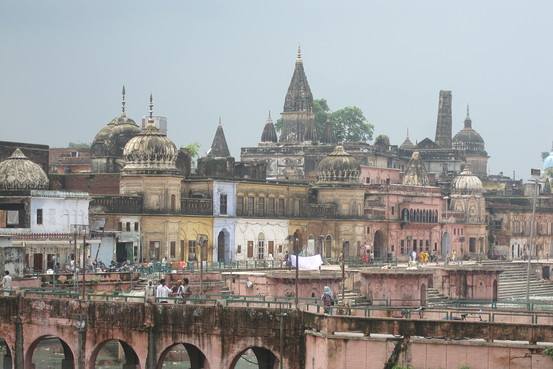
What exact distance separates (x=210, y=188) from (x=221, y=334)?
34.7 meters

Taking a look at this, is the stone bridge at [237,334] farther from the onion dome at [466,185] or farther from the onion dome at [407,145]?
the onion dome at [407,145]

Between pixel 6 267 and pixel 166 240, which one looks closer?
pixel 6 267

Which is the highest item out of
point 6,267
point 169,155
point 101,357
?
point 169,155

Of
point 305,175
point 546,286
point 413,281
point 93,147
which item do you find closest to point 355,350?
point 413,281

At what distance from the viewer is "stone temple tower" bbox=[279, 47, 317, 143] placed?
106m

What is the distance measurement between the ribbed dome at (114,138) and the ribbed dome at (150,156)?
8.10 meters

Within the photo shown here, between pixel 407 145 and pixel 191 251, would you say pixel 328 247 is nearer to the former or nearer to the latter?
pixel 191 251

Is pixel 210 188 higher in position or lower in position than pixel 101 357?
higher

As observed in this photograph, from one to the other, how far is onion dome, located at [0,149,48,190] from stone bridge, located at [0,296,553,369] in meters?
18.2

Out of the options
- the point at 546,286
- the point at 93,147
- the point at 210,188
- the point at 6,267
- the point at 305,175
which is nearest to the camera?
the point at 6,267

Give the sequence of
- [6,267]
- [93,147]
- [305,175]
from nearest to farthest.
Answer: [6,267] → [93,147] → [305,175]

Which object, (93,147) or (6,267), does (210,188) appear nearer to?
(93,147)

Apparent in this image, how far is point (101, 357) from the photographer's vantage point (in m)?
52.3

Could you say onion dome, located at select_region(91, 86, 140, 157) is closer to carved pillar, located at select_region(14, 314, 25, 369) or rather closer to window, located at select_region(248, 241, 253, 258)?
window, located at select_region(248, 241, 253, 258)
